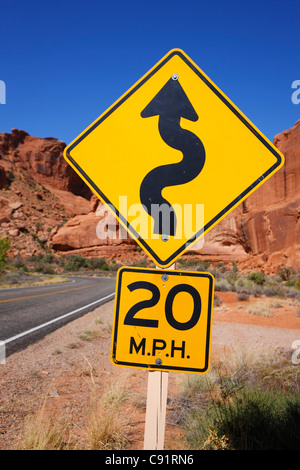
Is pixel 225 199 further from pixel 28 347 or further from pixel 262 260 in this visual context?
pixel 262 260

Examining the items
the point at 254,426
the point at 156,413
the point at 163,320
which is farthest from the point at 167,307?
the point at 254,426

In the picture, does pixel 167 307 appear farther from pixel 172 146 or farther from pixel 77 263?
pixel 77 263

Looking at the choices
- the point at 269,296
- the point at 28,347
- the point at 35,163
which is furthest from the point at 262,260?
the point at 35,163

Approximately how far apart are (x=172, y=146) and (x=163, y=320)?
0.90 metres

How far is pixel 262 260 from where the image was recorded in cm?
4331

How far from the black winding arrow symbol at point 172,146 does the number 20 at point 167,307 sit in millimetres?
280

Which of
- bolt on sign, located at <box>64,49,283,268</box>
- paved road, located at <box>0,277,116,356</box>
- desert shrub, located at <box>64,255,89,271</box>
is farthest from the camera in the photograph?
desert shrub, located at <box>64,255,89,271</box>

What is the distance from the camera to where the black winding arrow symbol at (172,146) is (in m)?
1.67

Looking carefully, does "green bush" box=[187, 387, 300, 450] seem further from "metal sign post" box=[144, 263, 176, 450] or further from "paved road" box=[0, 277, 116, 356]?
"paved road" box=[0, 277, 116, 356]

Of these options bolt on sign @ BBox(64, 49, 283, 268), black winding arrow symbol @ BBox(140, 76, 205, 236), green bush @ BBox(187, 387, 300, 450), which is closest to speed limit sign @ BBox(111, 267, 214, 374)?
bolt on sign @ BBox(64, 49, 283, 268)

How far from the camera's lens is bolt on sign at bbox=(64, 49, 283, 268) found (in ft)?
5.44

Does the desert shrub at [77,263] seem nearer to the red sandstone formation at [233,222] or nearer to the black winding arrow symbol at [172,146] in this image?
the red sandstone formation at [233,222]

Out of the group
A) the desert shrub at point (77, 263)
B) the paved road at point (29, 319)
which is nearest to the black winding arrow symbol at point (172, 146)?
the paved road at point (29, 319)

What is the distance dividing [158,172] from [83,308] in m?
11.1
